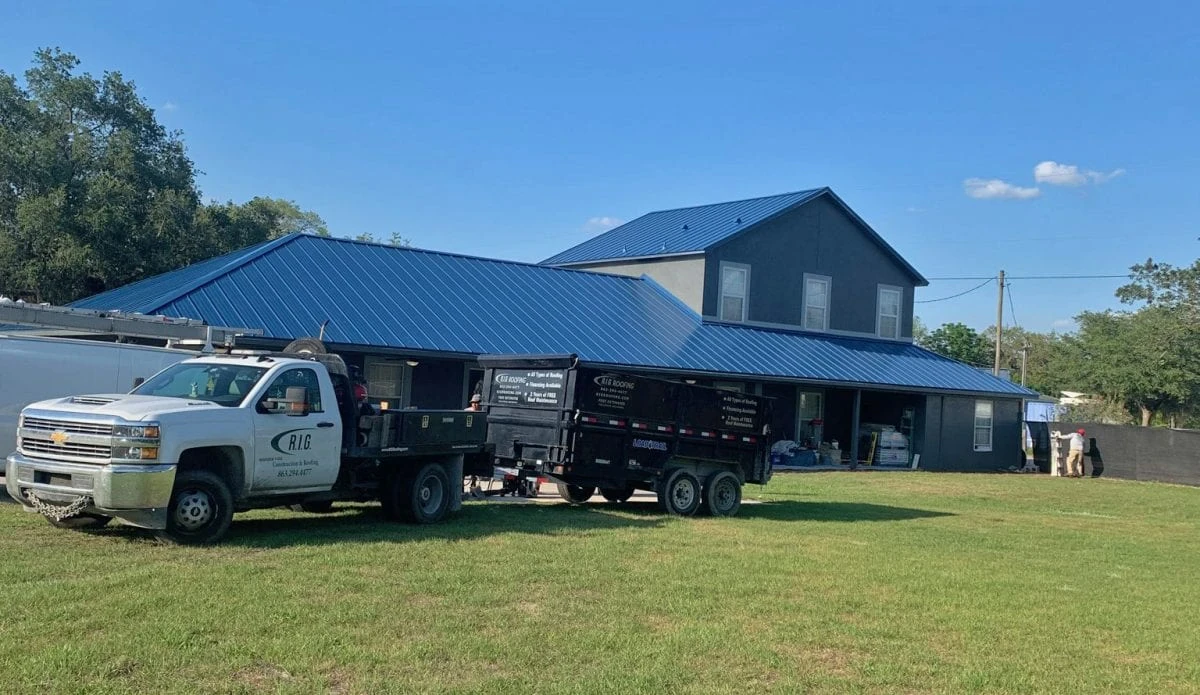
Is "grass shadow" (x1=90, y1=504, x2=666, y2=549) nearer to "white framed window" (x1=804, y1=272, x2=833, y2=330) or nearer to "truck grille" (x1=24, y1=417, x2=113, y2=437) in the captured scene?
"truck grille" (x1=24, y1=417, x2=113, y2=437)

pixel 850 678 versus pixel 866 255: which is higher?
pixel 866 255

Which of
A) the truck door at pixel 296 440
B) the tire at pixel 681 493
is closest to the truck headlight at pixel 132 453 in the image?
the truck door at pixel 296 440

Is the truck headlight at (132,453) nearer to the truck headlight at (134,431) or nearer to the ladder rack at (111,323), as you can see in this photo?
the truck headlight at (134,431)

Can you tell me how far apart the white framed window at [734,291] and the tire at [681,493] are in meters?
15.5

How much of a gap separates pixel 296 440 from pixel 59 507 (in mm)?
2471

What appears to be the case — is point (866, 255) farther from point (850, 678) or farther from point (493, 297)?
point (850, 678)

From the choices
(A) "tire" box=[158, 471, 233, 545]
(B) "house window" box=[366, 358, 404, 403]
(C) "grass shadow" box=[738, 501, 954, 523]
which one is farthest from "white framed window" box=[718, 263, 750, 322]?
(A) "tire" box=[158, 471, 233, 545]

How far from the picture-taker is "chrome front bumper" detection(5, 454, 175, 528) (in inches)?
406

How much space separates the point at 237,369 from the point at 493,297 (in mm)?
15520

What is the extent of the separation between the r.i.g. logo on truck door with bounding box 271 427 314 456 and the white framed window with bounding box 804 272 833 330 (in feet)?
78.6

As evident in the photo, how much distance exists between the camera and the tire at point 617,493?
1805 cm

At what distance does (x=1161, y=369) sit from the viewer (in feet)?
182

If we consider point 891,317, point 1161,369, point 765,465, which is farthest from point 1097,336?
point 765,465

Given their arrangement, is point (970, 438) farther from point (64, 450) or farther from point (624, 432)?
point (64, 450)
